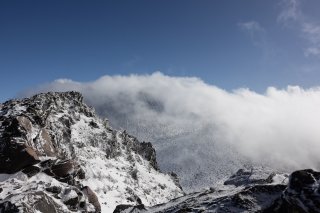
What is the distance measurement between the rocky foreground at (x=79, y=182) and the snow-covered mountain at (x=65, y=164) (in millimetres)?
141

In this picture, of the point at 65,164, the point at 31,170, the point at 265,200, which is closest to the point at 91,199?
the point at 65,164

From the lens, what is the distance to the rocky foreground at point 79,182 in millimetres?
48562

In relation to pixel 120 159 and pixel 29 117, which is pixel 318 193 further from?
pixel 120 159

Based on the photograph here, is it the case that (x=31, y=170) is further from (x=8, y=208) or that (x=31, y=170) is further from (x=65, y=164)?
(x=8, y=208)

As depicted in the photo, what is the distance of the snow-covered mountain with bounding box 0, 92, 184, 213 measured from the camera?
65938 millimetres

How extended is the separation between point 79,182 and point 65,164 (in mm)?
6218

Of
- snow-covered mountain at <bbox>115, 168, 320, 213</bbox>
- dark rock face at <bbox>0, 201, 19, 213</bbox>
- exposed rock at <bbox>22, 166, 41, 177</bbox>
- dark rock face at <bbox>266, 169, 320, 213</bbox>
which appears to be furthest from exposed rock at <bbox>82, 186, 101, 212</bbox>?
dark rock face at <bbox>266, 169, 320, 213</bbox>

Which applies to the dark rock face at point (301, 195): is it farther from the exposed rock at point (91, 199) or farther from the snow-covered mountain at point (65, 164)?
the exposed rock at point (91, 199)

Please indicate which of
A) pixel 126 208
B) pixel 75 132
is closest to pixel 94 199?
pixel 126 208

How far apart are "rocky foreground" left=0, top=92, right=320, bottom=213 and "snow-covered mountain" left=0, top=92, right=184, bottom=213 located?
141 mm

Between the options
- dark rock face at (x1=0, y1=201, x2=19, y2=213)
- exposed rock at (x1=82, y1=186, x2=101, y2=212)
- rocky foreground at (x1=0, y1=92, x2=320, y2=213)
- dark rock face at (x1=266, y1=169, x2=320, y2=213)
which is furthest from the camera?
exposed rock at (x1=82, y1=186, x2=101, y2=212)

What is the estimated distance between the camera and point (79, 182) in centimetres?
8388

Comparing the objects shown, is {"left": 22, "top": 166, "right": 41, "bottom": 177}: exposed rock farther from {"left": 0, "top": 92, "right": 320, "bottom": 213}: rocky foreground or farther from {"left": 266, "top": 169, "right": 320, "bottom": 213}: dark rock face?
{"left": 266, "top": 169, "right": 320, "bottom": 213}: dark rock face

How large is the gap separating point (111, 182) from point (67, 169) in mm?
71149
